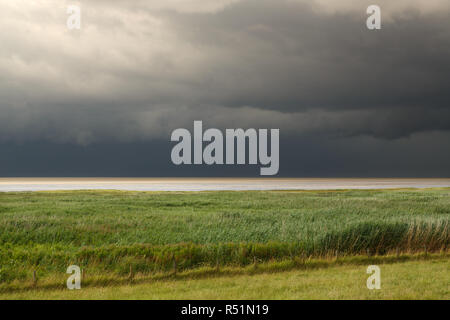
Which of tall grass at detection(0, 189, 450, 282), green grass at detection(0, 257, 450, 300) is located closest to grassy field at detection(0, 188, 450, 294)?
tall grass at detection(0, 189, 450, 282)

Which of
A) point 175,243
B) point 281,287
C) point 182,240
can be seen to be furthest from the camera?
point 182,240

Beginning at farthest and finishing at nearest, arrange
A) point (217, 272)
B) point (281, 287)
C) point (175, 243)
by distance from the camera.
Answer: point (175, 243), point (217, 272), point (281, 287)

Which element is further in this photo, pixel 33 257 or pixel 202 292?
pixel 33 257

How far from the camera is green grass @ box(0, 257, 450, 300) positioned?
1852 centimetres

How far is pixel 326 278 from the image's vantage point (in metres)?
22.0

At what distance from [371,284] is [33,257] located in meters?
20.5

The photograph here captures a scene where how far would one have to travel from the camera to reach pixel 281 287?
20.1m

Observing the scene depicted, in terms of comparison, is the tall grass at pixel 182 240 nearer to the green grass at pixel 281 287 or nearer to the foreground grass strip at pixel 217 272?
the foreground grass strip at pixel 217 272

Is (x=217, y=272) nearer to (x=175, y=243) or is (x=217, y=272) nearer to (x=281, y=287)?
(x=281, y=287)

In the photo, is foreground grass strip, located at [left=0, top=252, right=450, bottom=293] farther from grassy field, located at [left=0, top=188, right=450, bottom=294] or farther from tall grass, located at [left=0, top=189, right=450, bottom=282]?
tall grass, located at [left=0, top=189, right=450, bottom=282]

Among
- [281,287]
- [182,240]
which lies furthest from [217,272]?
[182,240]
